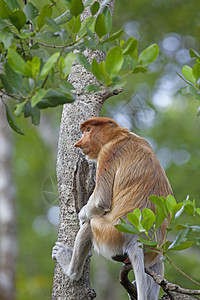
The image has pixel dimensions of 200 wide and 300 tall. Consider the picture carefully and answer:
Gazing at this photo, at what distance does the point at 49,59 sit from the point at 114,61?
0.21m

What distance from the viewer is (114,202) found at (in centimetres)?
275

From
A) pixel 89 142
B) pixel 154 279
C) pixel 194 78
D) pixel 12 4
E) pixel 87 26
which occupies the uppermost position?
pixel 12 4

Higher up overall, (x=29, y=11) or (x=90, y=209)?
(x=29, y=11)

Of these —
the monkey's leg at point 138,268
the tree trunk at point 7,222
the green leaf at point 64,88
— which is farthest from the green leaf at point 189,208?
the tree trunk at point 7,222

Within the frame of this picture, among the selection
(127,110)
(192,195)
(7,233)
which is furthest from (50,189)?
(192,195)

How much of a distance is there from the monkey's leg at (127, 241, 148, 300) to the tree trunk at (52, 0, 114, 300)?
0.31 metres

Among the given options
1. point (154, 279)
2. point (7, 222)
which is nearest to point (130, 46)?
point (154, 279)

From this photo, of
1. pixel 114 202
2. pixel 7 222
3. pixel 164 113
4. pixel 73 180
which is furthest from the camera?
pixel 164 113

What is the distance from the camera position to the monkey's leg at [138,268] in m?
2.33

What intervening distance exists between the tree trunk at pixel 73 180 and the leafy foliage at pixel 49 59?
992 mm

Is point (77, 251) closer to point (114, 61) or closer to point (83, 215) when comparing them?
point (83, 215)

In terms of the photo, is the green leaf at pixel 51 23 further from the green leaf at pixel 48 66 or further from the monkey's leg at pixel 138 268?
the monkey's leg at pixel 138 268

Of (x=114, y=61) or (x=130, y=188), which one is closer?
(x=114, y=61)

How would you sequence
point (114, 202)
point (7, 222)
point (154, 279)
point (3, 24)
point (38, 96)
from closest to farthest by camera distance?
point (38, 96), point (3, 24), point (154, 279), point (114, 202), point (7, 222)
